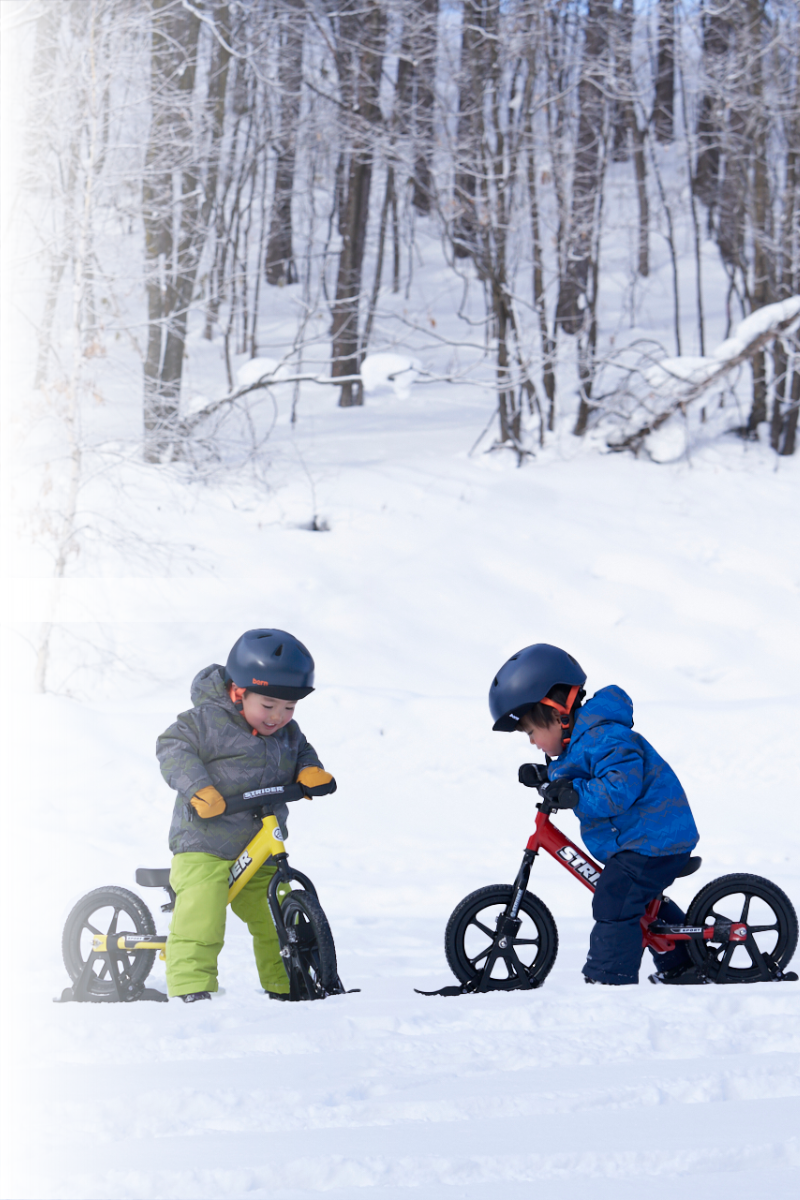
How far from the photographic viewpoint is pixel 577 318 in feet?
45.4

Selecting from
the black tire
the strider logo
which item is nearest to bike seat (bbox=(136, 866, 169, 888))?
the black tire

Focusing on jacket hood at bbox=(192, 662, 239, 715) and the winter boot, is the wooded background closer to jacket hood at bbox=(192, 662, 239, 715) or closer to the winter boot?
jacket hood at bbox=(192, 662, 239, 715)

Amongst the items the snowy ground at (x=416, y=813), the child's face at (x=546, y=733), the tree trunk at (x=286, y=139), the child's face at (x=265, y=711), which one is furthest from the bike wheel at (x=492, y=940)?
the tree trunk at (x=286, y=139)

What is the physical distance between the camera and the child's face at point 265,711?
381 cm

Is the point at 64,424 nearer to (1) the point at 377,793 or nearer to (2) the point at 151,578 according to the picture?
(2) the point at 151,578

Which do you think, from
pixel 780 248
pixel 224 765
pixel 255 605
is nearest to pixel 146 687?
pixel 255 605

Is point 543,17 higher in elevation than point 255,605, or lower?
higher

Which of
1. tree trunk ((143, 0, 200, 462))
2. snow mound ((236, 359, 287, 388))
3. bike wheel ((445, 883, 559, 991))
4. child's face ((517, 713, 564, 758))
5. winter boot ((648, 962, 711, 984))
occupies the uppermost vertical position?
tree trunk ((143, 0, 200, 462))

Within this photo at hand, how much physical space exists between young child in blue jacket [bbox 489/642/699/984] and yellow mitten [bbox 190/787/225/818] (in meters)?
1.00

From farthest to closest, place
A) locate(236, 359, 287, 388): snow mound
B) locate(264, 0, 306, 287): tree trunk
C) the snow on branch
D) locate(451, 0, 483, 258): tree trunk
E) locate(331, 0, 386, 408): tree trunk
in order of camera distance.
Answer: locate(264, 0, 306, 287): tree trunk
locate(331, 0, 386, 408): tree trunk
locate(451, 0, 483, 258): tree trunk
the snow on branch
locate(236, 359, 287, 388): snow mound

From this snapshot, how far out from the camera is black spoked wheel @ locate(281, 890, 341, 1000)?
11.7 ft

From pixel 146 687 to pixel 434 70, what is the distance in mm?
9984

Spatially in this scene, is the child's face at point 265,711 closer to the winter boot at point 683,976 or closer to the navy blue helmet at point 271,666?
the navy blue helmet at point 271,666

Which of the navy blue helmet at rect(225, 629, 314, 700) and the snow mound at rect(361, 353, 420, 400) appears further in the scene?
the snow mound at rect(361, 353, 420, 400)
